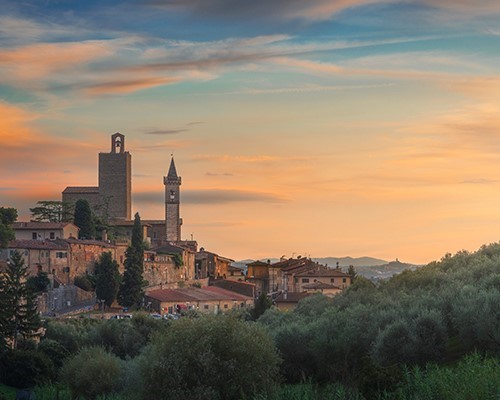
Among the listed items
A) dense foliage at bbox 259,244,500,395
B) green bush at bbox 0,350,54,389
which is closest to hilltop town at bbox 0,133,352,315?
green bush at bbox 0,350,54,389

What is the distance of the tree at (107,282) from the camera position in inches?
3054

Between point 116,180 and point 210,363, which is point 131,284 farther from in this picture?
point 116,180

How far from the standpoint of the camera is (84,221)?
3659 inches

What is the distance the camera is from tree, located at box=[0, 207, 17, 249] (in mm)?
76188

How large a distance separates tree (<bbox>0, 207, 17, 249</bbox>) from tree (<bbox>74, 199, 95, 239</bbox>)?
24.3 feet

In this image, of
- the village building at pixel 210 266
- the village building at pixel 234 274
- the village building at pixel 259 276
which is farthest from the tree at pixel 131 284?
the village building at pixel 234 274

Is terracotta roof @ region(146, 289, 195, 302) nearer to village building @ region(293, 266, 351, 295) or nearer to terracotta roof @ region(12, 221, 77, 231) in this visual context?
terracotta roof @ region(12, 221, 77, 231)

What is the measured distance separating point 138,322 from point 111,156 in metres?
75.6

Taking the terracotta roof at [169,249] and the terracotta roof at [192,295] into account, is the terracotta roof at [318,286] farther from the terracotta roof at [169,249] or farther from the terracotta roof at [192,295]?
the terracotta roof at [169,249]

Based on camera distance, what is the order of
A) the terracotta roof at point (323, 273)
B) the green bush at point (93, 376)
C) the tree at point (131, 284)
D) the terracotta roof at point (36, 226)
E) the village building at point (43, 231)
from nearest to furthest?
the green bush at point (93, 376) < the tree at point (131, 284) < the village building at point (43, 231) < the terracotta roof at point (36, 226) < the terracotta roof at point (323, 273)

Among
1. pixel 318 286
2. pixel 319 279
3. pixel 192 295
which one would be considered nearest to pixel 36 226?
pixel 192 295

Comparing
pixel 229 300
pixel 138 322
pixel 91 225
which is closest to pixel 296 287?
pixel 229 300

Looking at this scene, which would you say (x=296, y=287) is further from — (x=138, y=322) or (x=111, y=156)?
(x=111, y=156)

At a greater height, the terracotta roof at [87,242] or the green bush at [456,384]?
the terracotta roof at [87,242]
